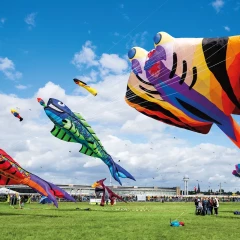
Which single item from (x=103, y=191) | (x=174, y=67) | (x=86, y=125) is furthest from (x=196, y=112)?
(x=103, y=191)

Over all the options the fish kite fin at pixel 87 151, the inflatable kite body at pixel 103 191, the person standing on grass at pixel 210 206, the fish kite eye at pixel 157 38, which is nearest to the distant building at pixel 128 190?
the inflatable kite body at pixel 103 191

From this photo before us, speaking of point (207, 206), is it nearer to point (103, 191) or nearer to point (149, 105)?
point (149, 105)

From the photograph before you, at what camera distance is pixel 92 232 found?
15.7m

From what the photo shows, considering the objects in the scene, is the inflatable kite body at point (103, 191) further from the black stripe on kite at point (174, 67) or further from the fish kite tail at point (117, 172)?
the black stripe on kite at point (174, 67)

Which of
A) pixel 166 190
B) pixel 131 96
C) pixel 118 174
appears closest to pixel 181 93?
pixel 131 96

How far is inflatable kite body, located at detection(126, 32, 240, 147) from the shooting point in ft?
54.1

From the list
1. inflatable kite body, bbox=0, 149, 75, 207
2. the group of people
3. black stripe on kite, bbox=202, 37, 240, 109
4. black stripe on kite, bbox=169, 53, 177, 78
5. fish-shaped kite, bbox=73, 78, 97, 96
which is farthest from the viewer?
the group of people

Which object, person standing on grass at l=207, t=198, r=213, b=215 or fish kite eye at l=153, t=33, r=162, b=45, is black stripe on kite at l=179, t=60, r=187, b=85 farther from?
person standing on grass at l=207, t=198, r=213, b=215

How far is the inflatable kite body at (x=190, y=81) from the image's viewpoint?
16484 mm

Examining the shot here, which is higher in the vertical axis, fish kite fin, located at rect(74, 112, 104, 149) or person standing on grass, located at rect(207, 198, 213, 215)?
fish kite fin, located at rect(74, 112, 104, 149)

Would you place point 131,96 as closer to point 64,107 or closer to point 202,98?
point 202,98

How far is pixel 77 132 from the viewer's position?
3241cm

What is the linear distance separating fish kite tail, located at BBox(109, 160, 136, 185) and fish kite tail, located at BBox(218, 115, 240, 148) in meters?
17.0

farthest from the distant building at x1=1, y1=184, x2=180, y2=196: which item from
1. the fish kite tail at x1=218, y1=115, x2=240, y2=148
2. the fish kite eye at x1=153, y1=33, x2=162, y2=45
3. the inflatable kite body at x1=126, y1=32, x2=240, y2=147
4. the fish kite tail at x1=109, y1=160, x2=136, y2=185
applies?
the fish kite eye at x1=153, y1=33, x2=162, y2=45
